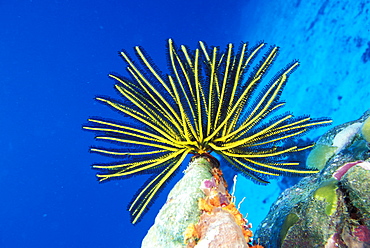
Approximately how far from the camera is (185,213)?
2.32 meters

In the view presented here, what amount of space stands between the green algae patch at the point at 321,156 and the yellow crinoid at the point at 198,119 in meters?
2.14

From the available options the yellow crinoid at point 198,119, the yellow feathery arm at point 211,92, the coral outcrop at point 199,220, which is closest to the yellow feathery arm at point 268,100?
the yellow crinoid at point 198,119

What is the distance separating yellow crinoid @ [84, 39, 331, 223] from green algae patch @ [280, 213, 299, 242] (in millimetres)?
653

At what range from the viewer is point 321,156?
17.6 feet

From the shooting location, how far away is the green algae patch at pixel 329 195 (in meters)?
2.41

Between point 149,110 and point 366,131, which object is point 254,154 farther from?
point 149,110

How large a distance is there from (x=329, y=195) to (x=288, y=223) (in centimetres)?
56

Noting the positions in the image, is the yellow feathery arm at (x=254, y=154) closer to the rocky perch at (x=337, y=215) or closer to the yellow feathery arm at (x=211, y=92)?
the yellow feathery arm at (x=211, y=92)

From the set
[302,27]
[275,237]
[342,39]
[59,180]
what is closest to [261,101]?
[275,237]

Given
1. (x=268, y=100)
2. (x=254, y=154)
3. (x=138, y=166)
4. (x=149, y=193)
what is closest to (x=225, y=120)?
(x=254, y=154)

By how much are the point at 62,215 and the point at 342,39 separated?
97.9ft

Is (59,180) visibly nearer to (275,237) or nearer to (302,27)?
(302,27)

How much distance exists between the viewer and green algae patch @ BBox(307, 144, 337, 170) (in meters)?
5.22

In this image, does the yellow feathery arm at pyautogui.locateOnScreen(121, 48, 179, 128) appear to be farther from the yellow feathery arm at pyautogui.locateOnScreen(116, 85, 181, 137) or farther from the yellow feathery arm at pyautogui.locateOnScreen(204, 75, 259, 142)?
the yellow feathery arm at pyautogui.locateOnScreen(204, 75, 259, 142)
